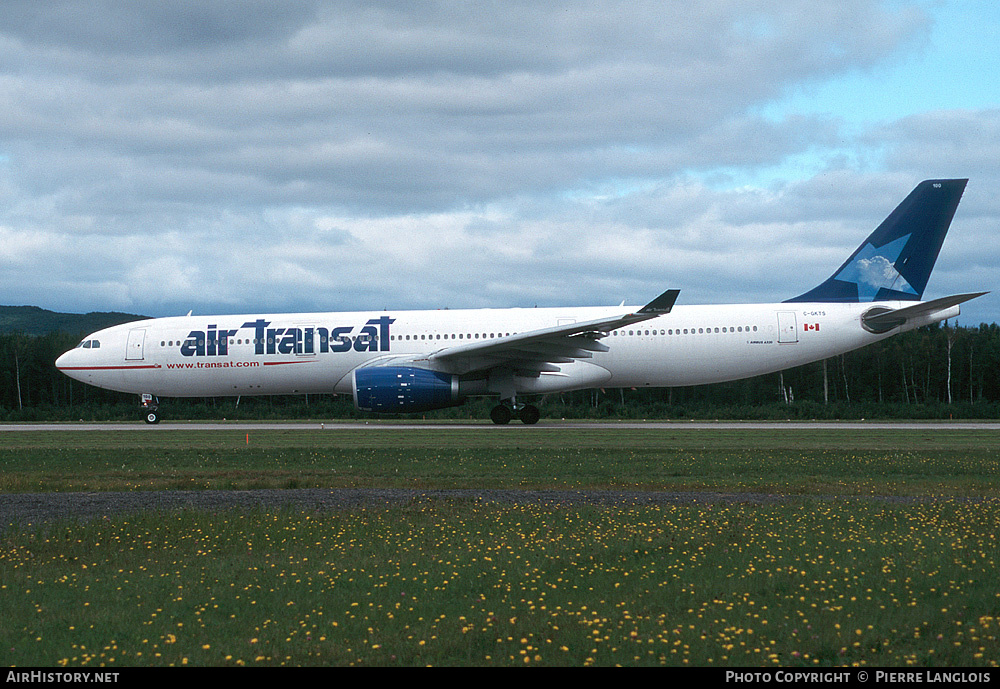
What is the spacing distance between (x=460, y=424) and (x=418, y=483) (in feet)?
50.1

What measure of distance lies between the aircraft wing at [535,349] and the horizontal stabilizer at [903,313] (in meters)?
7.30

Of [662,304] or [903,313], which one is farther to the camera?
[903,313]

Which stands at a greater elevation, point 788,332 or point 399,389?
point 788,332

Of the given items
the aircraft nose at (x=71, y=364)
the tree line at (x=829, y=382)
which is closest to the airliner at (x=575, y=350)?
the aircraft nose at (x=71, y=364)

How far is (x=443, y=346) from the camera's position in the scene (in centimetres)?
2770

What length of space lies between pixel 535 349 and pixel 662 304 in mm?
4126

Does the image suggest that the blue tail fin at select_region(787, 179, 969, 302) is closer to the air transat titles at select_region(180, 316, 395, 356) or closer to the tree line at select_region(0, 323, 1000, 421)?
the air transat titles at select_region(180, 316, 395, 356)

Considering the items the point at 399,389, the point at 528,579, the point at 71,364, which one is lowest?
the point at 528,579

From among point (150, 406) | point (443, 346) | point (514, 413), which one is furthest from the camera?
point (150, 406)

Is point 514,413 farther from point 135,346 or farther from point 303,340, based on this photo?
point 135,346

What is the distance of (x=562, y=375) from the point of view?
26891 mm

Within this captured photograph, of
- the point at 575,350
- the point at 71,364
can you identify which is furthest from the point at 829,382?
the point at 71,364

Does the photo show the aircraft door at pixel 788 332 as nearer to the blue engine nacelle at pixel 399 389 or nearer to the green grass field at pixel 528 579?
the blue engine nacelle at pixel 399 389

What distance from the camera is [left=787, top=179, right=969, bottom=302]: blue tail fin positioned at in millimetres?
27344
